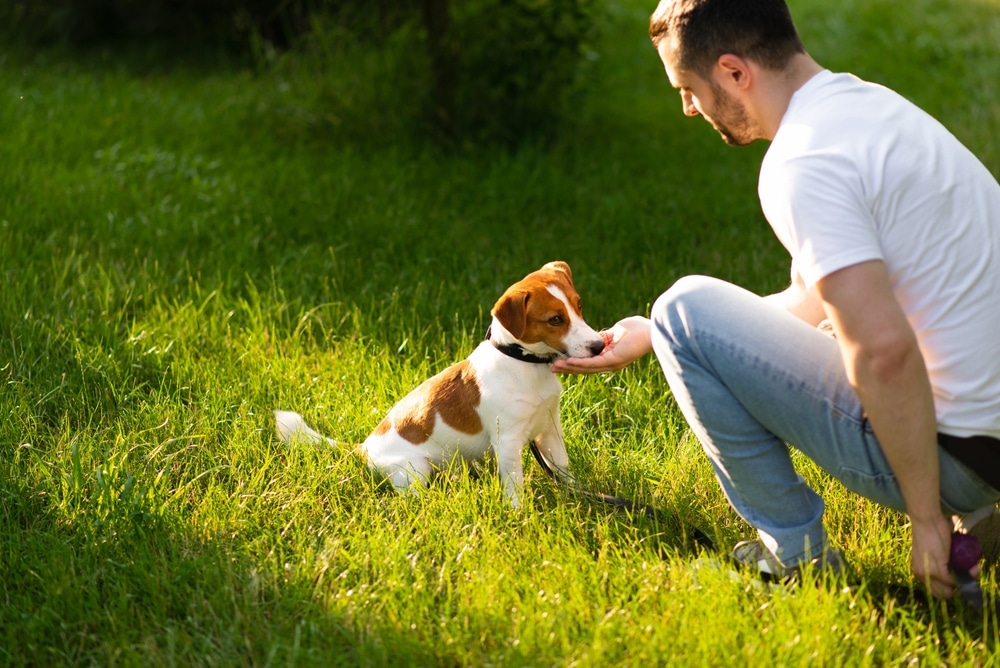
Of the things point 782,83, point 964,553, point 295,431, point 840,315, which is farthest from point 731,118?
point 295,431

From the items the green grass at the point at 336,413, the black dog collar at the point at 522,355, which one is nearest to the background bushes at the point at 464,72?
the green grass at the point at 336,413

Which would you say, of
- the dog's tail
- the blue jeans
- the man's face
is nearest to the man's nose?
the man's face

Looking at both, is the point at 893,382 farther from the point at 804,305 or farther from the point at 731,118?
the point at 731,118

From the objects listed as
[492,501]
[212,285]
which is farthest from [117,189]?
[492,501]

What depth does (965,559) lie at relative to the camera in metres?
2.27

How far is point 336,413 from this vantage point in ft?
11.4

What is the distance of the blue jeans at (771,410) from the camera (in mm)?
2275

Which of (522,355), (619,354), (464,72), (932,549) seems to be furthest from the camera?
(464,72)

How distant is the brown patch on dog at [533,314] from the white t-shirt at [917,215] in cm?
78

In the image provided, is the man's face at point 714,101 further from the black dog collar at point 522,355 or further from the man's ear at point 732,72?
the black dog collar at point 522,355

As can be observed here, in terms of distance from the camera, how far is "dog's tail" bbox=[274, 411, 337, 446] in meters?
3.23

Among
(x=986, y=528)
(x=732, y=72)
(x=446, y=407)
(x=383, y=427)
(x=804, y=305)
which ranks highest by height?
(x=732, y=72)

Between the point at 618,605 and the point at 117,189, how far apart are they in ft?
14.3

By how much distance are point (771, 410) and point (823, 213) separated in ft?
1.65
